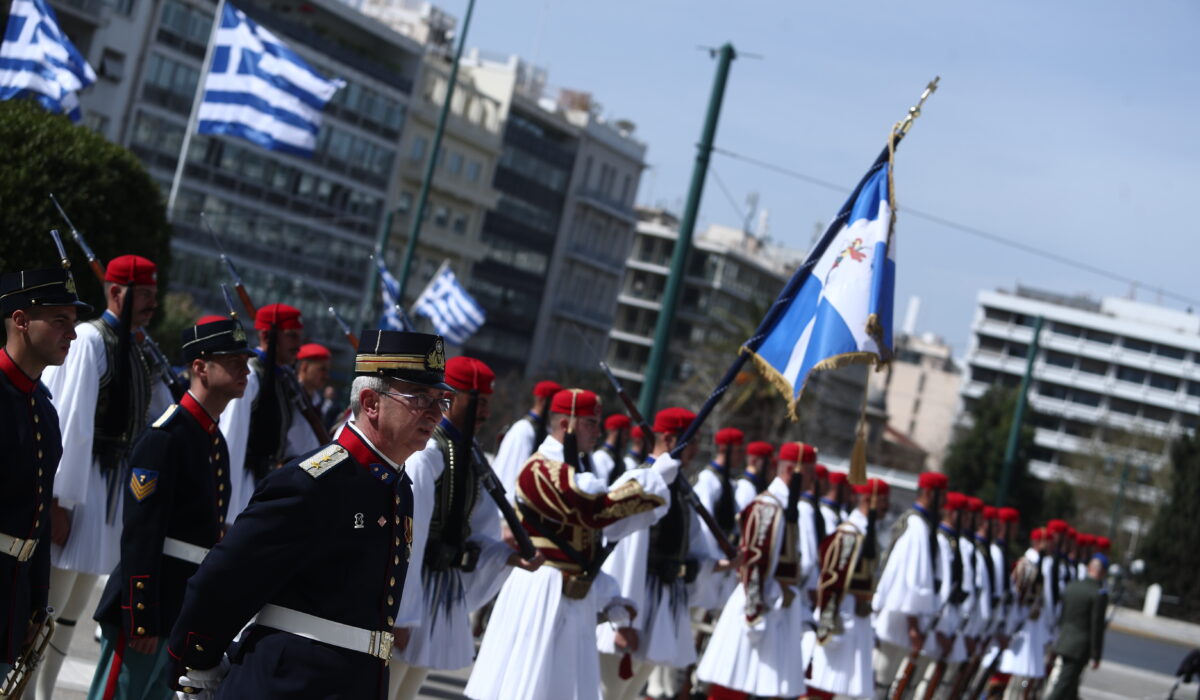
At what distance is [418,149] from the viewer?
77.6 meters

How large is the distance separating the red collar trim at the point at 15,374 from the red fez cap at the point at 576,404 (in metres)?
3.39

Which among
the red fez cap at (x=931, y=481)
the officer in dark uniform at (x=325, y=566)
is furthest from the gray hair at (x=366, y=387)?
the red fez cap at (x=931, y=481)

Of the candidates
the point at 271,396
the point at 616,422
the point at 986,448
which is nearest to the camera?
the point at 271,396

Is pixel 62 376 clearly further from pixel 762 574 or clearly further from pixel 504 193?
pixel 504 193

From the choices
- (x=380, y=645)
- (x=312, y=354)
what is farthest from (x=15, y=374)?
(x=312, y=354)

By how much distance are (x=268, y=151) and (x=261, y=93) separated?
4832 cm

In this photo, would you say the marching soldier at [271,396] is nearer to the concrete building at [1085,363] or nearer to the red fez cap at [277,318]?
the red fez cap at [277,318]

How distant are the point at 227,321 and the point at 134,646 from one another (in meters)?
1.38

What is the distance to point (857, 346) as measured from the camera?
28.8 feet

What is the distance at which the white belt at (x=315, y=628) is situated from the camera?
464 cm

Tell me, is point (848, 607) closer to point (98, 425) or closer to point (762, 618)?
point (762, 618)

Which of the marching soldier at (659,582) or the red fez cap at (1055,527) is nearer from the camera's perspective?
the marching soldier at (659,582)

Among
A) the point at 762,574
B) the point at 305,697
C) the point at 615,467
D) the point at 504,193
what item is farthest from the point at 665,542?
the point at 504,193

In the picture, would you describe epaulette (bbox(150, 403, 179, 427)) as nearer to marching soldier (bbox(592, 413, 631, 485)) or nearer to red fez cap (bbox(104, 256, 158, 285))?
red fez cap (bbox(104, 256, 158, 285))
